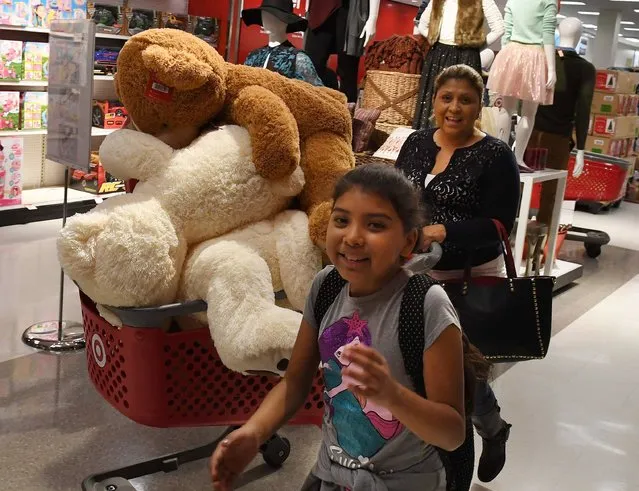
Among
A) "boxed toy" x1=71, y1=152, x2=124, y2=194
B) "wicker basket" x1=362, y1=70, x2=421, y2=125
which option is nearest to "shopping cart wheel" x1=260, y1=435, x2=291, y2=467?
"wicker basket" x1=362, y1=70, x2=421, y2=125

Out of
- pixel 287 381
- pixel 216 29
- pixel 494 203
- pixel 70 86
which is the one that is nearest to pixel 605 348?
pixel 494 203

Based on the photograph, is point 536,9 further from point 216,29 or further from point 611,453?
point 216,29

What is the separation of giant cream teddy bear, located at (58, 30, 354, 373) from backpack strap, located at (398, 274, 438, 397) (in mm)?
448

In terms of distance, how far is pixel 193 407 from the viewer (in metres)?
1.83

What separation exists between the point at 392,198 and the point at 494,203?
3.55ft

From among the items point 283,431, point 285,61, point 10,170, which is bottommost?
point 283,431

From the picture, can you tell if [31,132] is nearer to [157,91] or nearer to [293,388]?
[157,91]

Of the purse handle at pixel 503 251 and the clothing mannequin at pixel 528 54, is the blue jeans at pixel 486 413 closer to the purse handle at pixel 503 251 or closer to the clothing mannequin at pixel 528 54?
the purse handle at pixel 503 251

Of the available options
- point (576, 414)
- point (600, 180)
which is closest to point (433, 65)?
point (576, 414)

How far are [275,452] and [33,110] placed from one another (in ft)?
13.2

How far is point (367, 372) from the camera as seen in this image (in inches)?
41.5

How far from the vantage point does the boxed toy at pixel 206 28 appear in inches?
266

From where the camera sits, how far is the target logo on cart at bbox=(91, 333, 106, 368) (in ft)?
6.12

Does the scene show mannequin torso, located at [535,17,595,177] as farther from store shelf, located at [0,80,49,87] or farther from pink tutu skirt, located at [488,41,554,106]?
store shelf, located at [0,80,49,87]
